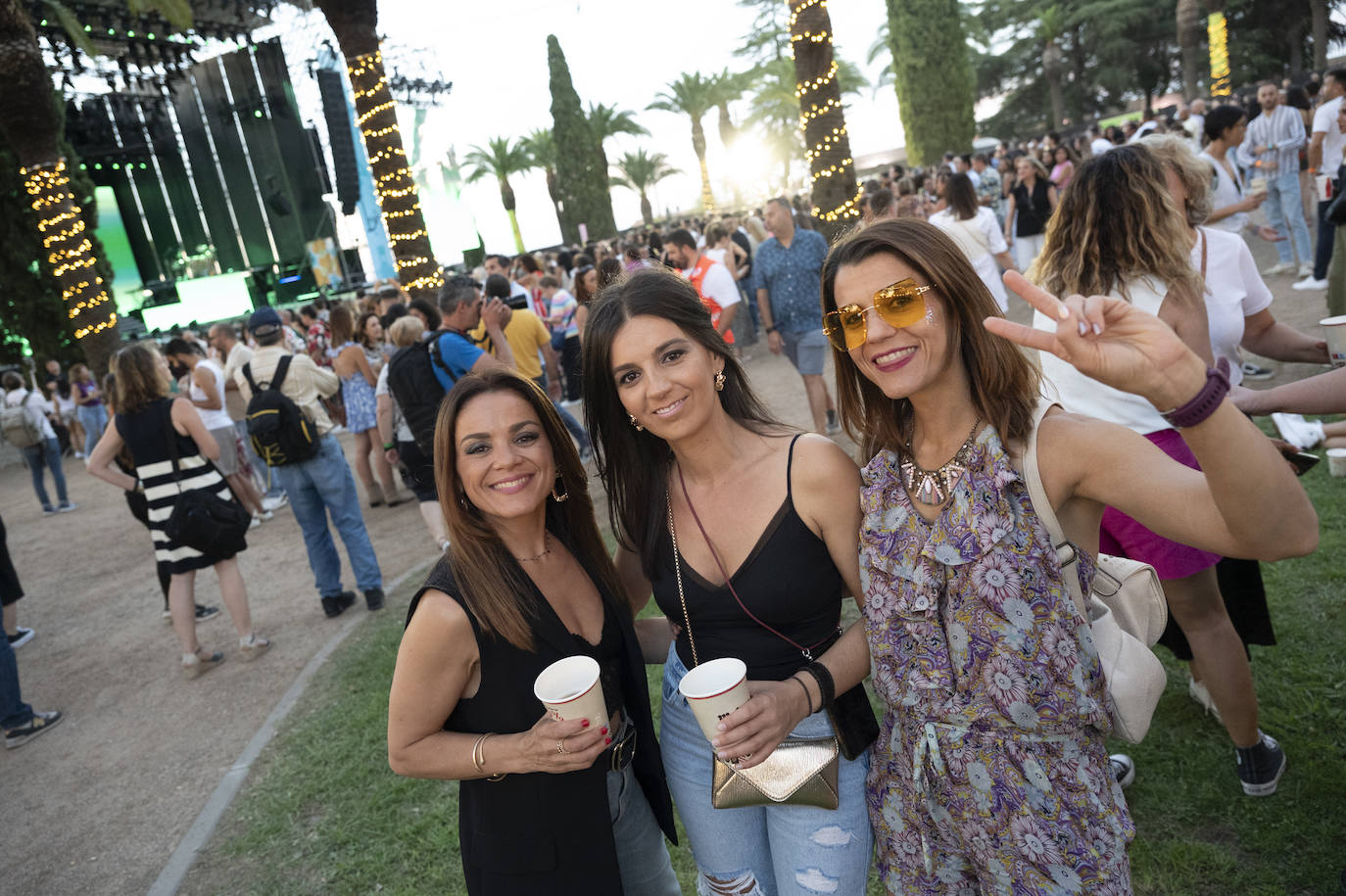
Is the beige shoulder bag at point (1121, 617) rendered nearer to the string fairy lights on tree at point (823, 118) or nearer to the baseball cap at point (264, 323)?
the baseball cap at point (264, 323)

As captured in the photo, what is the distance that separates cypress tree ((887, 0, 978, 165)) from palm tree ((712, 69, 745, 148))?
1162 cm

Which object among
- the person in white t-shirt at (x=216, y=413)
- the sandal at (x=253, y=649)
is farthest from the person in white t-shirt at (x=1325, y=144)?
the person in white t-shirt at (x=216, y=413)

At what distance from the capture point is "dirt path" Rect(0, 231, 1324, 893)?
428cm

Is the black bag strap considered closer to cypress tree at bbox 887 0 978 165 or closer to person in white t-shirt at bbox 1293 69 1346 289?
person in white t-shirt at bbox 1293 69 1346 289

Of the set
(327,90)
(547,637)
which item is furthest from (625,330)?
(327,90)

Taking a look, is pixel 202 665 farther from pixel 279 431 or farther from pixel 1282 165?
pixel 1282 165

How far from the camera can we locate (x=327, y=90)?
21.2 meters

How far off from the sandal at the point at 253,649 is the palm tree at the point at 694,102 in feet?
125

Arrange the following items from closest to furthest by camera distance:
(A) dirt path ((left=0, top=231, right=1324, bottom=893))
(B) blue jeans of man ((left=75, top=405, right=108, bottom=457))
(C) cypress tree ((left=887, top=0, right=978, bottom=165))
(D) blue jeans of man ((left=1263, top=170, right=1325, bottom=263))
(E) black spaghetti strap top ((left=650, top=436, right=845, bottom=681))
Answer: (E) black spaghetti strap top ((left=650, top=436, right=845, bottom=681)), (A) dirt path ((left=0, top=231, right=1324, bottom=893)), (D) blue jeans of man ((left=1263, top=170, right=1325, bottom=263)), (B) blue jeans of man ((left=75, top=405, right=108, bottom=457)), (C) cypress tree ((left=887, top=0, right=978, bottom=165))

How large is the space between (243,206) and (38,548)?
30.7 m

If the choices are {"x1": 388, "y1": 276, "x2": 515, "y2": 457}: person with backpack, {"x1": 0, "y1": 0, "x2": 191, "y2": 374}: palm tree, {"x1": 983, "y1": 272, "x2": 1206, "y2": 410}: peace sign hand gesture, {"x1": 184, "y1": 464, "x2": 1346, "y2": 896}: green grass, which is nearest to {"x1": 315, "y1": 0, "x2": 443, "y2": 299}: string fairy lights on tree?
{"x1": 388, "y1": 276, "x2": 515, "y2": 457}: person with backpack

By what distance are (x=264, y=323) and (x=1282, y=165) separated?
10834 millimetres

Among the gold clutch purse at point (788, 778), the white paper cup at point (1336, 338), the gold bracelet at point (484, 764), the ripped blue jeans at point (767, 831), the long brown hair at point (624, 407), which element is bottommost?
the ripped blue jeans at point (767, 831)

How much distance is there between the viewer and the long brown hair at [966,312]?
1701 millimetres
